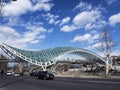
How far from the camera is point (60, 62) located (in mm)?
148375

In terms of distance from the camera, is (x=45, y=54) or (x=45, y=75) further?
(x=45, y=54)

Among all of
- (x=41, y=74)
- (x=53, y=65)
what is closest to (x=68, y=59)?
(x=53, y=65)

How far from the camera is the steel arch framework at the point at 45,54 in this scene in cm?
13275

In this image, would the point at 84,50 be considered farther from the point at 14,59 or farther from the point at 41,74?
the point at 41,74

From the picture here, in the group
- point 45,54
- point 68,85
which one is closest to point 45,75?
point 68,85

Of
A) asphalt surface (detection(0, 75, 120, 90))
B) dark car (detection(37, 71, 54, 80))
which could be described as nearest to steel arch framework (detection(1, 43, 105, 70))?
dark car (detection(37, 71, 54, 80))

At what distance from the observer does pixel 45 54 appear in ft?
488


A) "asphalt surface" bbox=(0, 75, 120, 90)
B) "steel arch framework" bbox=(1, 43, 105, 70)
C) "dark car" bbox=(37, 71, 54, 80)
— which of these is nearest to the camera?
"asphalt surface" bbox=(0, 75, 120, 90)

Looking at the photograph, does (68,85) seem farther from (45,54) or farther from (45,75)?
(45,54)

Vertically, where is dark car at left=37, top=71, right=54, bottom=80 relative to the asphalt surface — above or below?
above

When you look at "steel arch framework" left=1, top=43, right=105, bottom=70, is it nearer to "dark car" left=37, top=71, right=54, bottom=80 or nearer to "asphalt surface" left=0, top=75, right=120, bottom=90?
"dark car" left=37, top=71, right=54, bottom=80

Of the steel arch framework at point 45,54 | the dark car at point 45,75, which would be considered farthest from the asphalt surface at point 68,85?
the steel arch framework at point 45,54

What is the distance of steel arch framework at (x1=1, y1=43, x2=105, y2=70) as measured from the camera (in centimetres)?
13275

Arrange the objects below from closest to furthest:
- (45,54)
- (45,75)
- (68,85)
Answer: (68,85), (45,75), (45,54)
